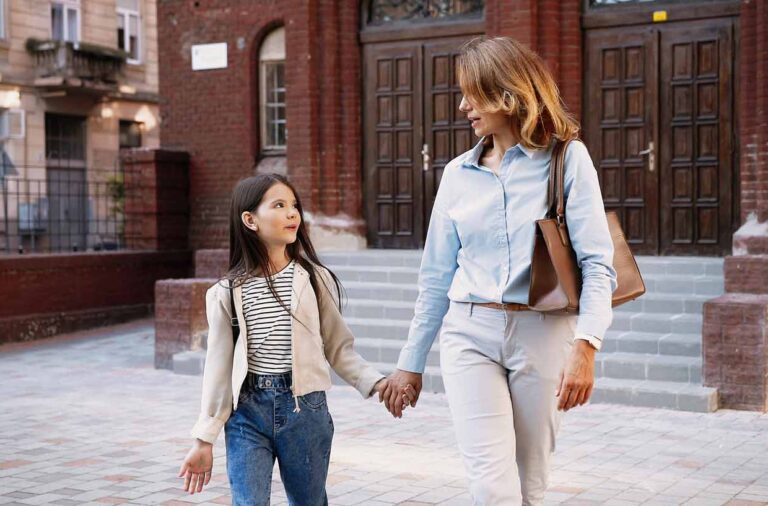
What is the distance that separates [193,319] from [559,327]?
8.07 meters

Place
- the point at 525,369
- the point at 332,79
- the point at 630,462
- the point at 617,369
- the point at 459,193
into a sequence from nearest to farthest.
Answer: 1. the point at 525,369
2. the point at 459,193
3. the point at 630,462
4. the point at 617,369
5. the point at 332,79

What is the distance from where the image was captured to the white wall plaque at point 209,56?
16125mm

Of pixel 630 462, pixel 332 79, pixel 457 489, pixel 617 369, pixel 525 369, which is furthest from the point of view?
pixel 332 79

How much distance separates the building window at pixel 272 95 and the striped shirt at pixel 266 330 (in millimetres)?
12096

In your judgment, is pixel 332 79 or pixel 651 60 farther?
pixel 332 79

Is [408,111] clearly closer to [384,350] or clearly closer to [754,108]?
[754,108]

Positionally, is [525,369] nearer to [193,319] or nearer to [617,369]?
[617,369]

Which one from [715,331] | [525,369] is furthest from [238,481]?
[715,331]

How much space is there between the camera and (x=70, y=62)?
→ 30344mm

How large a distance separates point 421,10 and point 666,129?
3363mm

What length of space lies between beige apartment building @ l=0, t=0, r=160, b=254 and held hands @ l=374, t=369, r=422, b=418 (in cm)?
2424

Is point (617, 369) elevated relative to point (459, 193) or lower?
lower

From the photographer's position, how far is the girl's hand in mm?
Answer: 3801

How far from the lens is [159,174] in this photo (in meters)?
16.3
